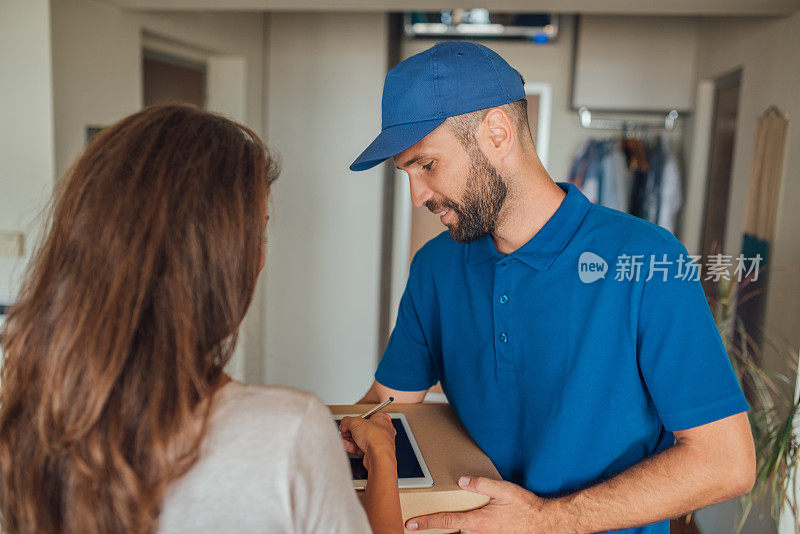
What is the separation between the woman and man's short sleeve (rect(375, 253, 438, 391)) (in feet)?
2.21

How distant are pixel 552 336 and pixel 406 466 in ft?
1.08

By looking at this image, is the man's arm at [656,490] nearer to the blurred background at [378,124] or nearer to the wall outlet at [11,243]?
the wall outlet at [11,243]

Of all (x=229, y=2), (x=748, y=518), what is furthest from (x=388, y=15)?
(x=748, y=518)

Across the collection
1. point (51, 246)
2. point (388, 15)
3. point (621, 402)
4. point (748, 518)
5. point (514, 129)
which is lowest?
point (748, 518)

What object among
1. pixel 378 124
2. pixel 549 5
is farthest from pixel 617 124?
pixel 549 5

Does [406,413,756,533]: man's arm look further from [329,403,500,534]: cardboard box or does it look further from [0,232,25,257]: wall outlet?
[0,232,25,257]: wall outlet

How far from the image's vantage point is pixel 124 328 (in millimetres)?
Result: 617

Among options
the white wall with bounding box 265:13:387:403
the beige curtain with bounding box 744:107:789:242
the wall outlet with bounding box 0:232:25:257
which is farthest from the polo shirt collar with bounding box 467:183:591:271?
the white wall with bounding box 265:13:387:403

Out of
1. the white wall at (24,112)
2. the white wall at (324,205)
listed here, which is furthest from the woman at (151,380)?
the white wall at (324,205)

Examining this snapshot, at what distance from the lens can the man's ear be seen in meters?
1.11

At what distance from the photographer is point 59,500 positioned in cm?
64

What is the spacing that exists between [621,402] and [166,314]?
2.40 feet

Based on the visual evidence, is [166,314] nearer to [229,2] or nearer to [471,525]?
[471,525]

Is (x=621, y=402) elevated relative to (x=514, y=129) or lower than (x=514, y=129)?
lower
